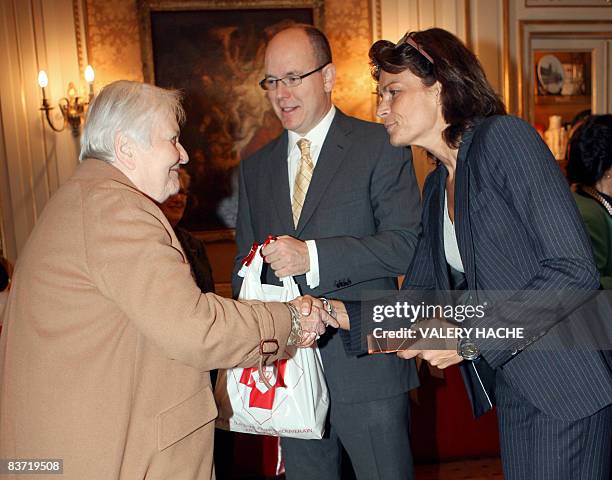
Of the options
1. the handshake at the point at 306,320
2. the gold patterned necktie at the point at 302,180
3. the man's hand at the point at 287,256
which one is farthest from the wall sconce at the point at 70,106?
the handshake at the point at 306,320

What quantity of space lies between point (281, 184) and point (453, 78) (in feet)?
2.90

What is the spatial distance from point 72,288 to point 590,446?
1.35 m

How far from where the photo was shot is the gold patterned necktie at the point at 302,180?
8.18 feet

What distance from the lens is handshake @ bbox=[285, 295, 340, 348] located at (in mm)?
1919

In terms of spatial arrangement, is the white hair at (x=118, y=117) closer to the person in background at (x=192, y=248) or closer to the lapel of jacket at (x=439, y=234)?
the lapel of jacket at (x=439, y=234)

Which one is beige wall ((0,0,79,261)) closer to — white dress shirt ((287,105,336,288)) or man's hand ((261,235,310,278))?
white dress shirt ((287,105,336,288))

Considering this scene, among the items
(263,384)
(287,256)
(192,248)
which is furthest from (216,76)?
(263,384)

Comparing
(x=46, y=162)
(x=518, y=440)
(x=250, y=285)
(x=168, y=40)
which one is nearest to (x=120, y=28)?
(x=168, y=40)

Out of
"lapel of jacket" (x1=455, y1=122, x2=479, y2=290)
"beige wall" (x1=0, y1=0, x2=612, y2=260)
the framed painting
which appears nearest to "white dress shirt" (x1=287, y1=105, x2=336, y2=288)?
"lapel of jacket" (x1=455, y1=122, x2=479, y2=290)

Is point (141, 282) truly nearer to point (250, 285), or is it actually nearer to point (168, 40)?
point (250, 285)

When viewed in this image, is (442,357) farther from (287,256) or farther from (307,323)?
(287,256)

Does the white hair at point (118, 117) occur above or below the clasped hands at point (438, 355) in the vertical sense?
above

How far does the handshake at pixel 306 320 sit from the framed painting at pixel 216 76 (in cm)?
383

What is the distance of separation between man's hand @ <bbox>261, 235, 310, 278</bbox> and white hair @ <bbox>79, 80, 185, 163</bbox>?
704mm
